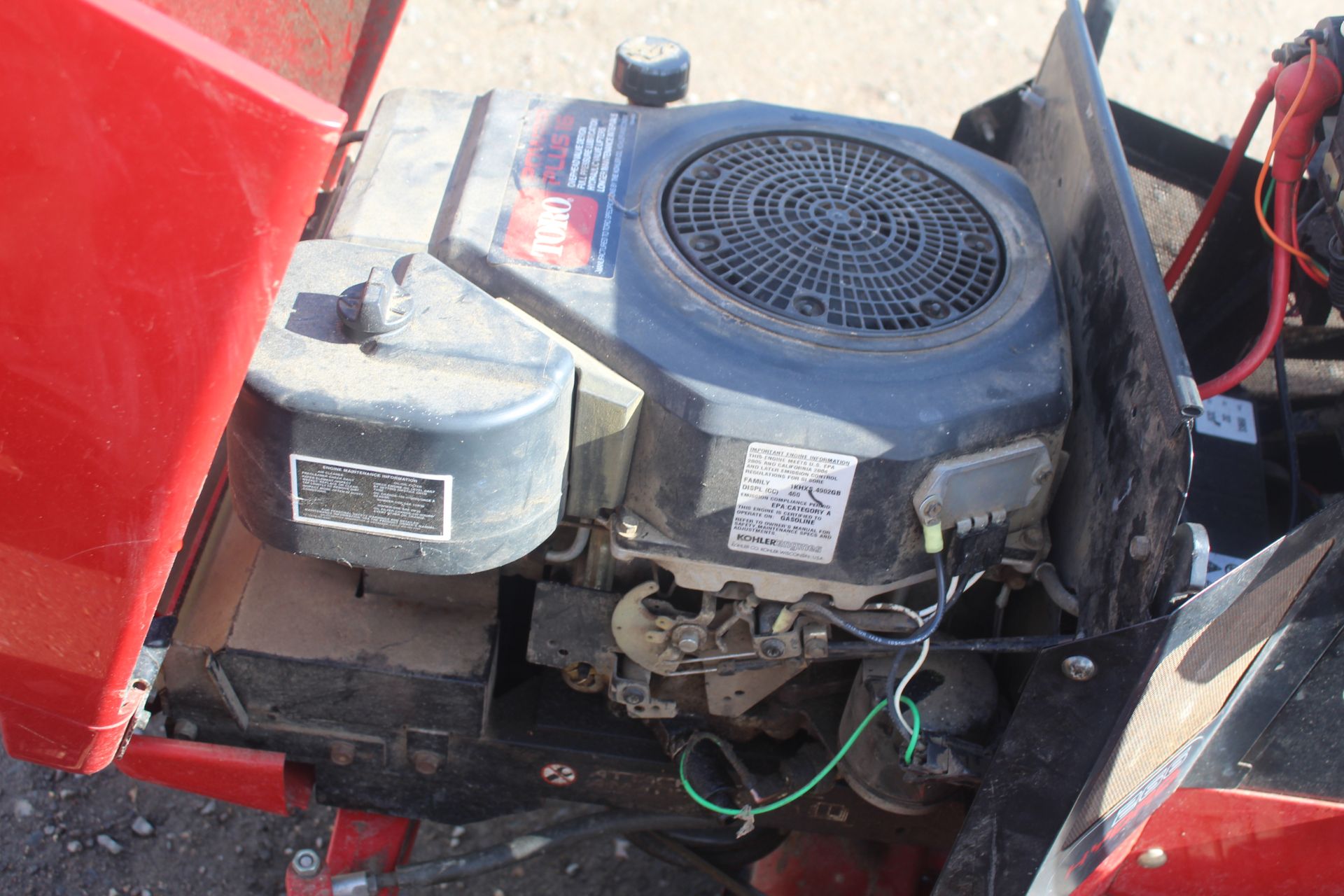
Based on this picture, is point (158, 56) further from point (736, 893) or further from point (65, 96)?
point (736, 893)

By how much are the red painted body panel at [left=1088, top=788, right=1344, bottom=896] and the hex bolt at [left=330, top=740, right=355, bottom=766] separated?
1054 millimetres

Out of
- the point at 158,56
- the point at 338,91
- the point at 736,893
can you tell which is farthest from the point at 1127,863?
the point at 338,91

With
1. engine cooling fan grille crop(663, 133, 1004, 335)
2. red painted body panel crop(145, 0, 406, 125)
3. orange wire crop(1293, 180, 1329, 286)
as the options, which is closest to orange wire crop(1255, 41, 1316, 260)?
orange wire crop(1293, 180, 1329, 286)

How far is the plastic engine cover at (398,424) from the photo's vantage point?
1.23 meters

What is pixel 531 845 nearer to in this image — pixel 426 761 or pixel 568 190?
pixel 426 761

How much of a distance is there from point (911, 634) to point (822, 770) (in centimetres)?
26

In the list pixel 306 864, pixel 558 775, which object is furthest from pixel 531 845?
pixel 306 864

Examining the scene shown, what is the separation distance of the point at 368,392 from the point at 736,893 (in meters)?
1.15

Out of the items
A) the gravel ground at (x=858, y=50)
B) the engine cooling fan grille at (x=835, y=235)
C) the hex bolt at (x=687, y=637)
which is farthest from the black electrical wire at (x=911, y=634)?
the gravel ground at (x=858, y=50)

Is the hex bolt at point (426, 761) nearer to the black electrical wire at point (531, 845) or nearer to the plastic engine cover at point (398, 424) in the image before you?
the black electrical wire at point (531, 845)

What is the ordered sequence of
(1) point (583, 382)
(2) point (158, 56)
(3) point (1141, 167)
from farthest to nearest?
(3) point (1141, 167) < (1) point (583, 382) < (2) point (158, 56)

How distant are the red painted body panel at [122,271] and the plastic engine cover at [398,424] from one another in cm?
13

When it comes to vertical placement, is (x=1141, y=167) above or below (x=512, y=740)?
above

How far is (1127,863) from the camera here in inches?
57.7
